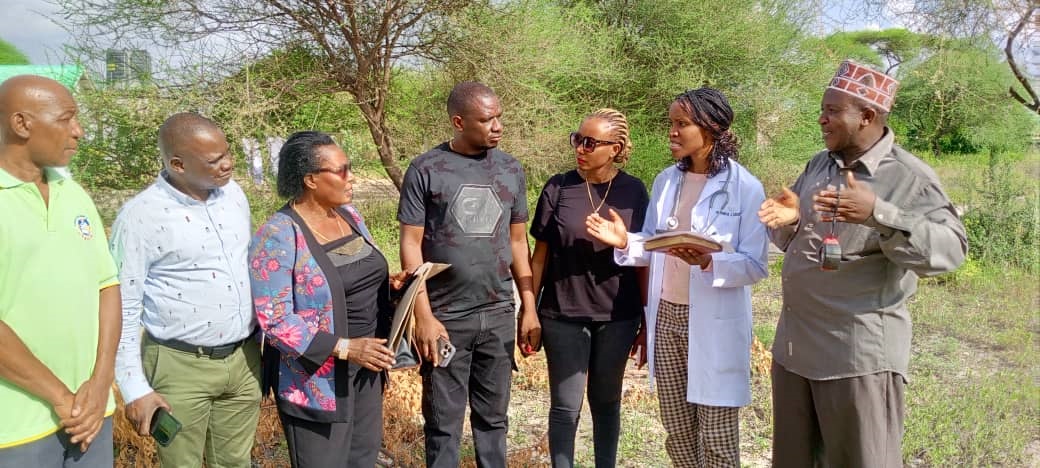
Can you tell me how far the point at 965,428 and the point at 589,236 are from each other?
270cm

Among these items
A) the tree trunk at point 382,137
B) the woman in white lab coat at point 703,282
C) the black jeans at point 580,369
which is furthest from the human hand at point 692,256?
the tree trunk at point 382,137

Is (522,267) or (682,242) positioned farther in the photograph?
(522,267)

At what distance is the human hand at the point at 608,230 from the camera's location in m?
3.06

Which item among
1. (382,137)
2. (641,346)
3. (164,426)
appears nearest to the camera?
(164,426)

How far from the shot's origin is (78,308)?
7.23 feet

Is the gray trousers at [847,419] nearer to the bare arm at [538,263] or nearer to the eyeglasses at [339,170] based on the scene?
the bare arm at [538,263]

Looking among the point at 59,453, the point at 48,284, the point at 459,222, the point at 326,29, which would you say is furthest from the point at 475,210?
the point at 326,29

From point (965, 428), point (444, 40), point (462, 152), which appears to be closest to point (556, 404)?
point (462, 152)

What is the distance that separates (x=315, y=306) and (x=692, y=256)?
1428 millimetres

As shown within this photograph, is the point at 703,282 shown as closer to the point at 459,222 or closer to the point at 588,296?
the point at 588,296

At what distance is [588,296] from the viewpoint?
3252 mm

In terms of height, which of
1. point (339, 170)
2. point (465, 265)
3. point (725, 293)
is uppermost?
point (339, 170)

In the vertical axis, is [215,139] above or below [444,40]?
below

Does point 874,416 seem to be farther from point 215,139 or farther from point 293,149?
point 215,139
